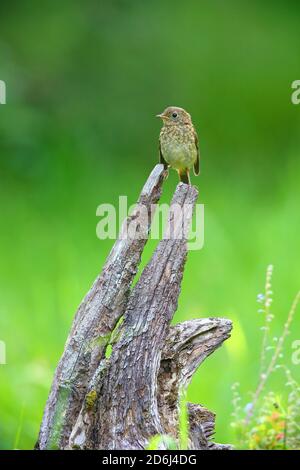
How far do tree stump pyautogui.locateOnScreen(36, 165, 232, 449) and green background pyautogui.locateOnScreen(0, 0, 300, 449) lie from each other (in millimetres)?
3418

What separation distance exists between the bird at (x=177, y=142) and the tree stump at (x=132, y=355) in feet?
4.79

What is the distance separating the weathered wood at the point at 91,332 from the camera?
4500 millimetres

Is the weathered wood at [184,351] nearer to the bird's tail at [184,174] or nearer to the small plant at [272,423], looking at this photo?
the small plant at [272,423]

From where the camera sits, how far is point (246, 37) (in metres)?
11.1

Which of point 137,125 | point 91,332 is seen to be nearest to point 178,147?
point 91,332

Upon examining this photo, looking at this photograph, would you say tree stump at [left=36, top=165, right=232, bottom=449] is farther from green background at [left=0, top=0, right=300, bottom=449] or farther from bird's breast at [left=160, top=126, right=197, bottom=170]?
green background at [left=0, top=0, right=300, bottom=449]

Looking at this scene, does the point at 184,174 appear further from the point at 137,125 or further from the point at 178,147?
the point at 137,125

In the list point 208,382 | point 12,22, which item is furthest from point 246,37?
point 208,382

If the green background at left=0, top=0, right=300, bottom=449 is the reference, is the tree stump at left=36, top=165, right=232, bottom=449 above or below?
below

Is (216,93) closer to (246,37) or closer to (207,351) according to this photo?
(246,37)

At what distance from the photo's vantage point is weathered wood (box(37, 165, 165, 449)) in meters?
4.50

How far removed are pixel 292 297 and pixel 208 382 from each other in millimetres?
982

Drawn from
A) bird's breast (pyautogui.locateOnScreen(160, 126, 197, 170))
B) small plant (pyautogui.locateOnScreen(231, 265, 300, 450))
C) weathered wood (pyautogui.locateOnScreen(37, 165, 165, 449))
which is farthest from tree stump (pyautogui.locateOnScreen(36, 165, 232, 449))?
bird's breast (pyautogui.locateOnScreen(160, 126, 197, 170))

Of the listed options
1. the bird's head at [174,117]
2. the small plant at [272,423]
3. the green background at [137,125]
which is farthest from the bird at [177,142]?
the green background at [137,125]
